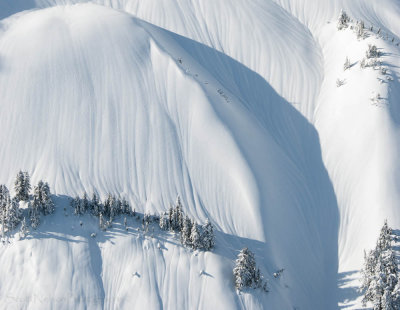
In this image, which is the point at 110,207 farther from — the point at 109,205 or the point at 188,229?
the point at 188,229

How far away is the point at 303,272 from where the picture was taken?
33.9 metres

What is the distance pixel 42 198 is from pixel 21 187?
2.34 metres

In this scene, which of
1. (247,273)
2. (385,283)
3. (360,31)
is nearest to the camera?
(385,283)

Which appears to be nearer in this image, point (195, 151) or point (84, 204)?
point (84, 204)

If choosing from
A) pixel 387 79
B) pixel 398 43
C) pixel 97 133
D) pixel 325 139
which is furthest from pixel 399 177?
pixel 97 133

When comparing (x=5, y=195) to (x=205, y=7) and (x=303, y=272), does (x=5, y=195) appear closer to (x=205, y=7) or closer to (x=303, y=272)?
(x=303, y=272)

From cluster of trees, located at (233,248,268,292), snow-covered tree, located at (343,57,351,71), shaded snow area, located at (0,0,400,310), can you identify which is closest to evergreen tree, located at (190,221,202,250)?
shaded snow area, located at (0,0,400,310)

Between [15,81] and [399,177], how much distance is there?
41788mm

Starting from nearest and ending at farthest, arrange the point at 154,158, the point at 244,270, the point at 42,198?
the point at 244,270
the point at 42,198
the point at 154,158

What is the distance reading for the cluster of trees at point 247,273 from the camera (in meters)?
29.3

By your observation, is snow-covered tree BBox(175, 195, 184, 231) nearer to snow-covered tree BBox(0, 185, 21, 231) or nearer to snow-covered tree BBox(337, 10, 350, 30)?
snow-covered tree BBox(0, 185, 21, 231)

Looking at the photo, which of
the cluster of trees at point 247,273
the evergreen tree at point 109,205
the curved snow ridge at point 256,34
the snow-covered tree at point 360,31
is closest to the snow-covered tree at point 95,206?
the evergreen tree at point 109,205

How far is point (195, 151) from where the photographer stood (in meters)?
38.8

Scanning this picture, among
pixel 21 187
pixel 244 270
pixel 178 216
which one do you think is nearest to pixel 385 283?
pixel 244 270
